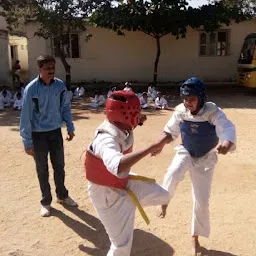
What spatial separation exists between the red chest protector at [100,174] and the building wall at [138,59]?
53.3 feet

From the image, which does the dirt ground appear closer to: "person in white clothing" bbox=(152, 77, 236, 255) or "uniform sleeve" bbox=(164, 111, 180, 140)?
"person in white clothing" bbox=(152, 77, 236, 255)

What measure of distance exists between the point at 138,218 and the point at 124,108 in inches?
81.7

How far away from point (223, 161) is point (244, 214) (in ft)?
6.35

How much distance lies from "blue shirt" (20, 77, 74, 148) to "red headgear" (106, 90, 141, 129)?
1760 millimetres

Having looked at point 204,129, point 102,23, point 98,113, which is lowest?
point 98,113

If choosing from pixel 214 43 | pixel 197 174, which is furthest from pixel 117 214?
pixel 214 43

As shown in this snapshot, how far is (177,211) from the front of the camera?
13.6 feet

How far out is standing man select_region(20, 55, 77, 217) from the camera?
3.84 metres

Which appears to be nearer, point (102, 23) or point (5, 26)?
point (102, 23)

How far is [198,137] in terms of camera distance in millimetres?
3025

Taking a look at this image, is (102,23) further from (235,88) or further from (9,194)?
(9,194)

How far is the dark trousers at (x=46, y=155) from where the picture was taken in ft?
13.1

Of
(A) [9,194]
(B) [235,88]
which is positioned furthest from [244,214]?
(B) [235,88]

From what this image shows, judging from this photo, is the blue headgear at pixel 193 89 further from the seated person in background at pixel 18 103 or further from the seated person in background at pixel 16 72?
the seated person in background at pixel 16 72
